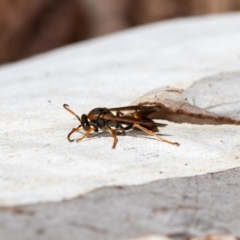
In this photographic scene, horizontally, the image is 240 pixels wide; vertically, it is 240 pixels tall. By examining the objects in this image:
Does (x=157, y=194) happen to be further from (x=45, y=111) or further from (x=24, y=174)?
(x=45, y=111)

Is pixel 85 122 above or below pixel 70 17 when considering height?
above

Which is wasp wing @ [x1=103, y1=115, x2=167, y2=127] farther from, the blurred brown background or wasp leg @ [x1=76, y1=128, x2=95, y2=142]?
Answer: the blurred brown background

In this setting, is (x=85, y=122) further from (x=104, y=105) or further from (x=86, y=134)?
(x=104, y=105)

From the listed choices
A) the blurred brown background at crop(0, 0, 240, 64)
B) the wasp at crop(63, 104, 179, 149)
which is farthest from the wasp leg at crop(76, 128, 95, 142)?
the blurred brown background at crop(0, 0, 240, 64)

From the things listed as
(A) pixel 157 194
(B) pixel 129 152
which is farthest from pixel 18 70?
(A) pixel 157 194

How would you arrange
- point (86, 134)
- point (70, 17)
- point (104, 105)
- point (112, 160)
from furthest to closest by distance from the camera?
point (70, 17), point (104, 105), point (86, 134), point (112, 160)

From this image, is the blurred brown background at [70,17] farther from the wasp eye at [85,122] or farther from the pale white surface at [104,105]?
the wasp eye at [85,122]

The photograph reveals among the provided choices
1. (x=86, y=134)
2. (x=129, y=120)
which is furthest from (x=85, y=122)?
(x=129, y=120)

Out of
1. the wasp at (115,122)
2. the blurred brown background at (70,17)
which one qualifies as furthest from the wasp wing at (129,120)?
the blurred brown background at (70,17)
